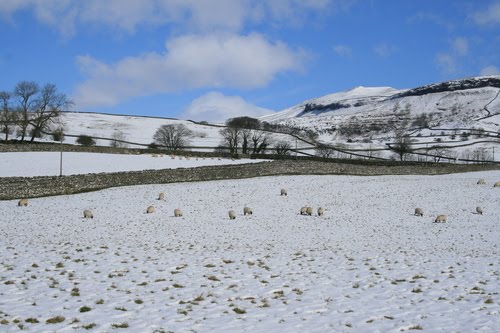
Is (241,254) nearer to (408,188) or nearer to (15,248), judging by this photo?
(15,248)

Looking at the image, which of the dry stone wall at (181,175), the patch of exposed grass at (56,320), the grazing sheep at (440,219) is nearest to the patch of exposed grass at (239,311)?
the patch of exposed grass at (56,320)

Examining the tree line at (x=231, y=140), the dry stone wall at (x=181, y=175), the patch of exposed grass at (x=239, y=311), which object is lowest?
the patch of exposed grass at (x=239, y=311)

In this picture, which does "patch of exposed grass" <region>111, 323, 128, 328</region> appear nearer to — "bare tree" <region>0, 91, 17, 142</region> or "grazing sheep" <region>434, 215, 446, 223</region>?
"grazing sheep" <region>434, 215, 446, 223</region>

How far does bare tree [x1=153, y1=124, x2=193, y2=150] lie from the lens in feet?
384

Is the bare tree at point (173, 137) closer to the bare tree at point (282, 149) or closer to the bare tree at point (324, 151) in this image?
the bare tree at point (282, 149)

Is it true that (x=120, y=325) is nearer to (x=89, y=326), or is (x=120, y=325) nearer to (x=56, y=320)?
(x=89, y=326)

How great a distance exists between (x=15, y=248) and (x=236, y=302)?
1248 centimetres

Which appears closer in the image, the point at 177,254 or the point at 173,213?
the point at 177,254

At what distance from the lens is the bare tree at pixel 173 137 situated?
117 metres

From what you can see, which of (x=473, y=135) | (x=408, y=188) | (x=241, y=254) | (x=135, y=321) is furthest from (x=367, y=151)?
(x=135, y=321)

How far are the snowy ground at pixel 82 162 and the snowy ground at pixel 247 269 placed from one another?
18102 mm

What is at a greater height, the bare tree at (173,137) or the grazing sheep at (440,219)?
the bare tree at (173,137)

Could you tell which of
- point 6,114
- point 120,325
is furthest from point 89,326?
point 6,114

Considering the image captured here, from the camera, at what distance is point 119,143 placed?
Answer: 380 feet
